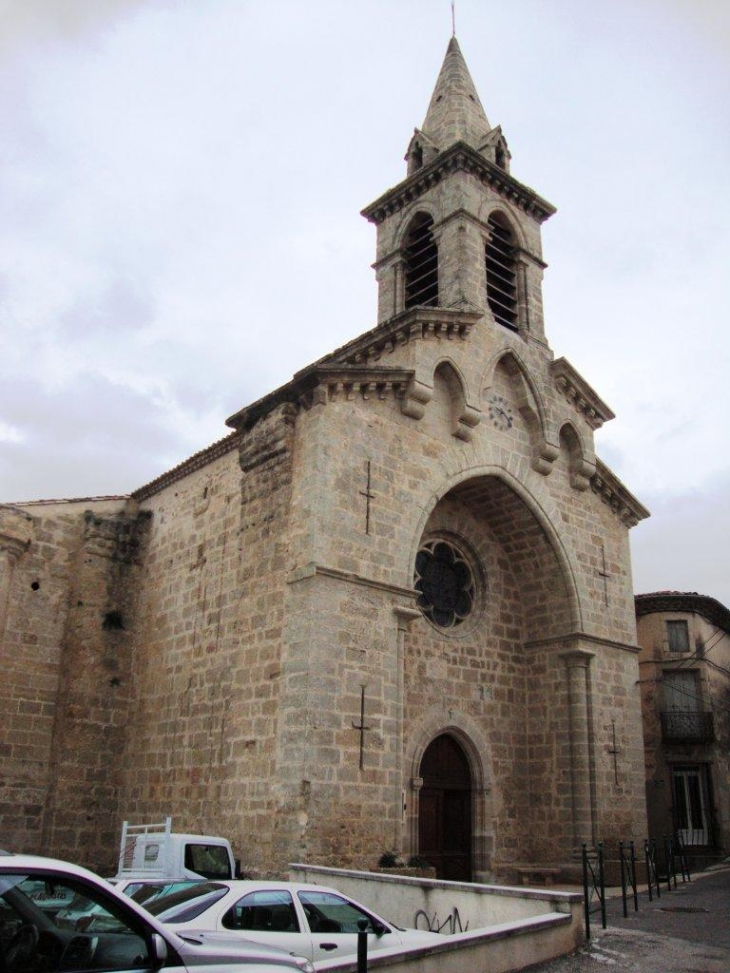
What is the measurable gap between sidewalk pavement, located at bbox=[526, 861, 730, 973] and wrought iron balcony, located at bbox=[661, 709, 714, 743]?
9.72 metres

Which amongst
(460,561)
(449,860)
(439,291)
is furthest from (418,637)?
(439,291)

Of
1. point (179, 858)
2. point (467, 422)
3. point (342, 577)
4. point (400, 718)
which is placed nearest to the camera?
point (179, 858)

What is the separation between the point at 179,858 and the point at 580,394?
1185cm

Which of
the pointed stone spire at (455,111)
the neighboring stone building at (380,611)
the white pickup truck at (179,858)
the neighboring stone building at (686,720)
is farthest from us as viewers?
the neighboring stone building at (686,720)

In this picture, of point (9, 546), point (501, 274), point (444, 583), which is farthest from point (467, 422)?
point (9, 546)

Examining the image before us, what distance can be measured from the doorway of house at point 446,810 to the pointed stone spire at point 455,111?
1277cm

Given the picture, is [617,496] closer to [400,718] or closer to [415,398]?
[415,398]

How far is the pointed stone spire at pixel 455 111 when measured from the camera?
19.8m

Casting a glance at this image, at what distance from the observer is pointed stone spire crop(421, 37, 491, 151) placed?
781 inches

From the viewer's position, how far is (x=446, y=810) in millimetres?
Result: 14977

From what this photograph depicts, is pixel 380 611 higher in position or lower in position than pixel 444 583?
lower

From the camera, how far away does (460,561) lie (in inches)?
656

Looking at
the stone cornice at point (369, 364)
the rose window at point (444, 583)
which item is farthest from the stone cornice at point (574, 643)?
the stone cornice at point (369, 364)

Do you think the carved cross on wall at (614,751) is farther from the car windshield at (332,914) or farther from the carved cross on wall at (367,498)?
the car windshield at (332,914)
